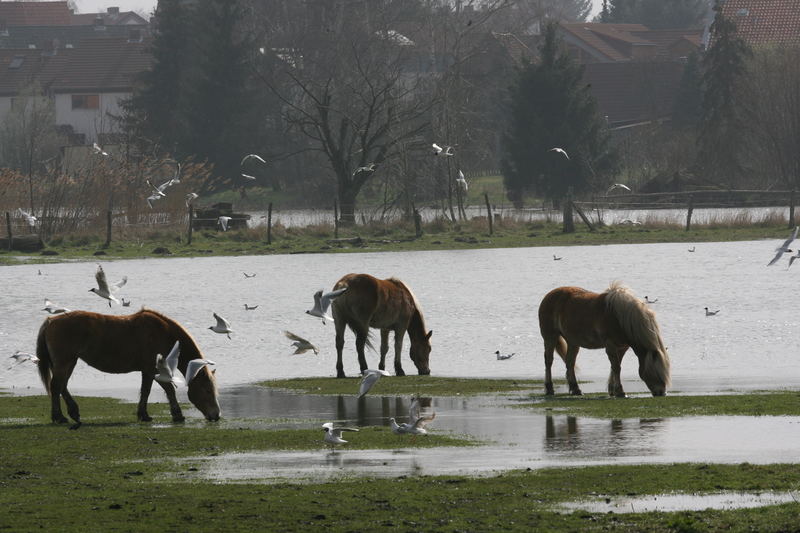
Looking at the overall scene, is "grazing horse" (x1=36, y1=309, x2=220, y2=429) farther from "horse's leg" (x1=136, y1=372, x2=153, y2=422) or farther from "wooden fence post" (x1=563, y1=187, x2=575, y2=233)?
"wooden fence post" (x1=563, y1=187, x2=575, y2=233)

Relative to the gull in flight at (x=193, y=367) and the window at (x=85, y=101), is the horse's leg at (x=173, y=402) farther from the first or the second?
the window at (x=85, y=101)

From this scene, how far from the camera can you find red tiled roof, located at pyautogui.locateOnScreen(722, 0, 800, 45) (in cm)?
Result: 10288

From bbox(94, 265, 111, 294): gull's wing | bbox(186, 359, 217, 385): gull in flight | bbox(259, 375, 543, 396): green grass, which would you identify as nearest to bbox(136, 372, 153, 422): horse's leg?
bbox(186, 359, 217, 385): gull in flight

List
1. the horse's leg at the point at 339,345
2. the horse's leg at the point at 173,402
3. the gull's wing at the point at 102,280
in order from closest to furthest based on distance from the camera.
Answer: the horse's leg at the point at 173,402 → the gull's wing at the point at 102,280 → the horse's leg at the point at 339,345

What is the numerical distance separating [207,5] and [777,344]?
2641 inches

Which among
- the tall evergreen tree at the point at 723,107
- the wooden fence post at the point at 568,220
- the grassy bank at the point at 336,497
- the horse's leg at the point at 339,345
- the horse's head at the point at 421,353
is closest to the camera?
the grassy bank at the point at 336,497

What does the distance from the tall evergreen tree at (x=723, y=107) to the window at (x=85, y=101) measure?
176 feet

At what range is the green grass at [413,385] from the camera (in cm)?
2173

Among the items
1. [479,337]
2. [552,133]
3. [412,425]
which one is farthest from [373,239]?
[412,425]

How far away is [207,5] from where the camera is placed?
299 ft

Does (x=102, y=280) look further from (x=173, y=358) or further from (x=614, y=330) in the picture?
(x=614, y=330)

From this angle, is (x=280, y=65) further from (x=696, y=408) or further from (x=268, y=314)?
→ (x=696, y=408)

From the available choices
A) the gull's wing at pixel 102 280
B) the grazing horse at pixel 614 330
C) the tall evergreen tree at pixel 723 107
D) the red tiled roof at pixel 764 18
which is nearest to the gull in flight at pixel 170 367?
the gull's wing at pixel 102 280

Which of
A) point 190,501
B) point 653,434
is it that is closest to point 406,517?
point 190,501
